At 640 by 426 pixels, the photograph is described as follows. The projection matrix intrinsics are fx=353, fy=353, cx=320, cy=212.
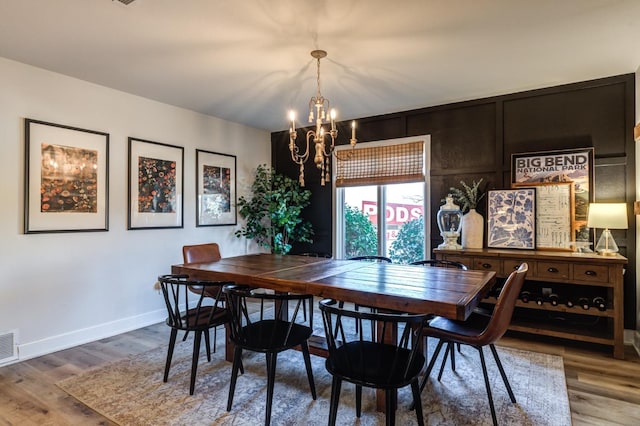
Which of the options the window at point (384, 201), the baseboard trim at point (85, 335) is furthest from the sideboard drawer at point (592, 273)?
the baseboard trim at point (85, 335)

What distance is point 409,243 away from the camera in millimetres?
4535

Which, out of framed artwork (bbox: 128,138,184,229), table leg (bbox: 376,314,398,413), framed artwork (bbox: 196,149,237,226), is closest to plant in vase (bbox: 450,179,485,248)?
table leg (bbox: 376,314,398,413)

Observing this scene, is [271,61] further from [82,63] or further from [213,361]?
[213,361]

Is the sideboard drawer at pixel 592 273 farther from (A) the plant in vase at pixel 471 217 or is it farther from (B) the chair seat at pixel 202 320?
(B) the chair seat at pixel 202 320

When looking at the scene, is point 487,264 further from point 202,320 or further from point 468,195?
point 202,320

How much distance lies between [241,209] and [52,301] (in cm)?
241

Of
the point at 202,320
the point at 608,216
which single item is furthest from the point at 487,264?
the point at 202,320

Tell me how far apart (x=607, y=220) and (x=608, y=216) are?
35 millimetres

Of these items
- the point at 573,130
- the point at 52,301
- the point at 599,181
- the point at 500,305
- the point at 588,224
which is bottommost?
the point at 52,301

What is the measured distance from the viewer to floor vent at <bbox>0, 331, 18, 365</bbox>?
2928 mm

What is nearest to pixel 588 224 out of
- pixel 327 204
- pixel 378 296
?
pixel 378 296

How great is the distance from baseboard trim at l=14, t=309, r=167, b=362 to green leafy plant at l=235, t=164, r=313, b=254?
155 cm

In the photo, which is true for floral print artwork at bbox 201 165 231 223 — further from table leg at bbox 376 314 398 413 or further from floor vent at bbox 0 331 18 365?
A: table leg at bbox 376 314 398 413

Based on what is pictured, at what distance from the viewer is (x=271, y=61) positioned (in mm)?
3045
